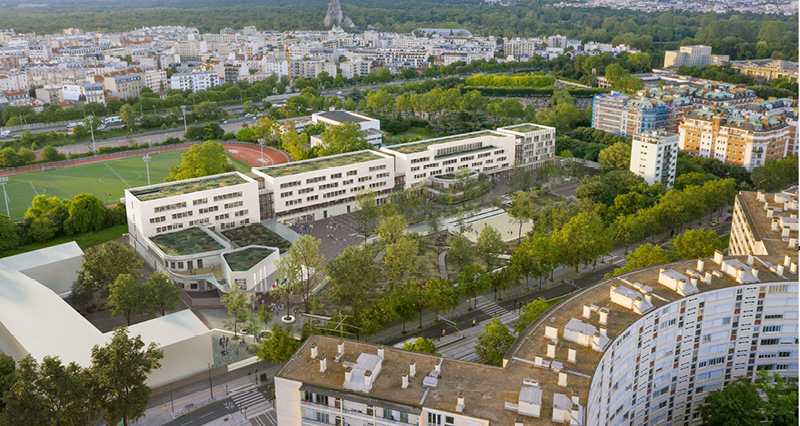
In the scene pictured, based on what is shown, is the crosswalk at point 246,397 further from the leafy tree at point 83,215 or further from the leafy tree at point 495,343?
the leafy tree at point 83,215

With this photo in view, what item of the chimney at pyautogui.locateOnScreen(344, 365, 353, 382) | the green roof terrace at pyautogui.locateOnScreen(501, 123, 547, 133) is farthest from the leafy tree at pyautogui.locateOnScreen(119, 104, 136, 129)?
the chimney at pyautogui.locateOnScreen(344, 365, 353, 382)

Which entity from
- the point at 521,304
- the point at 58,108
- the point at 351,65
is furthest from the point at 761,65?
the point at 58,108

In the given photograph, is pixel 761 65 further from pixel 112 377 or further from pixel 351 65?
pixel 112 377

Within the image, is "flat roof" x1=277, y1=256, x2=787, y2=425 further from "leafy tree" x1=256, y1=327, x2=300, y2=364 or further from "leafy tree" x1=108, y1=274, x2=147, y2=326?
"leafy tree" x1=108, y1=274, x2=147, y2=326

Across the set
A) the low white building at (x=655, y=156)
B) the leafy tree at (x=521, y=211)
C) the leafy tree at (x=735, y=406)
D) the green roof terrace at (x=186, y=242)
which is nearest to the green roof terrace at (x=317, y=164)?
the green roof terrace at (x=186, y=242)

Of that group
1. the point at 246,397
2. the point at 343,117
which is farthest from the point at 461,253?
the point at 343,117

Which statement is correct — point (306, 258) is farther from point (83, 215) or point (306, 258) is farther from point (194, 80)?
point (194, 80)
